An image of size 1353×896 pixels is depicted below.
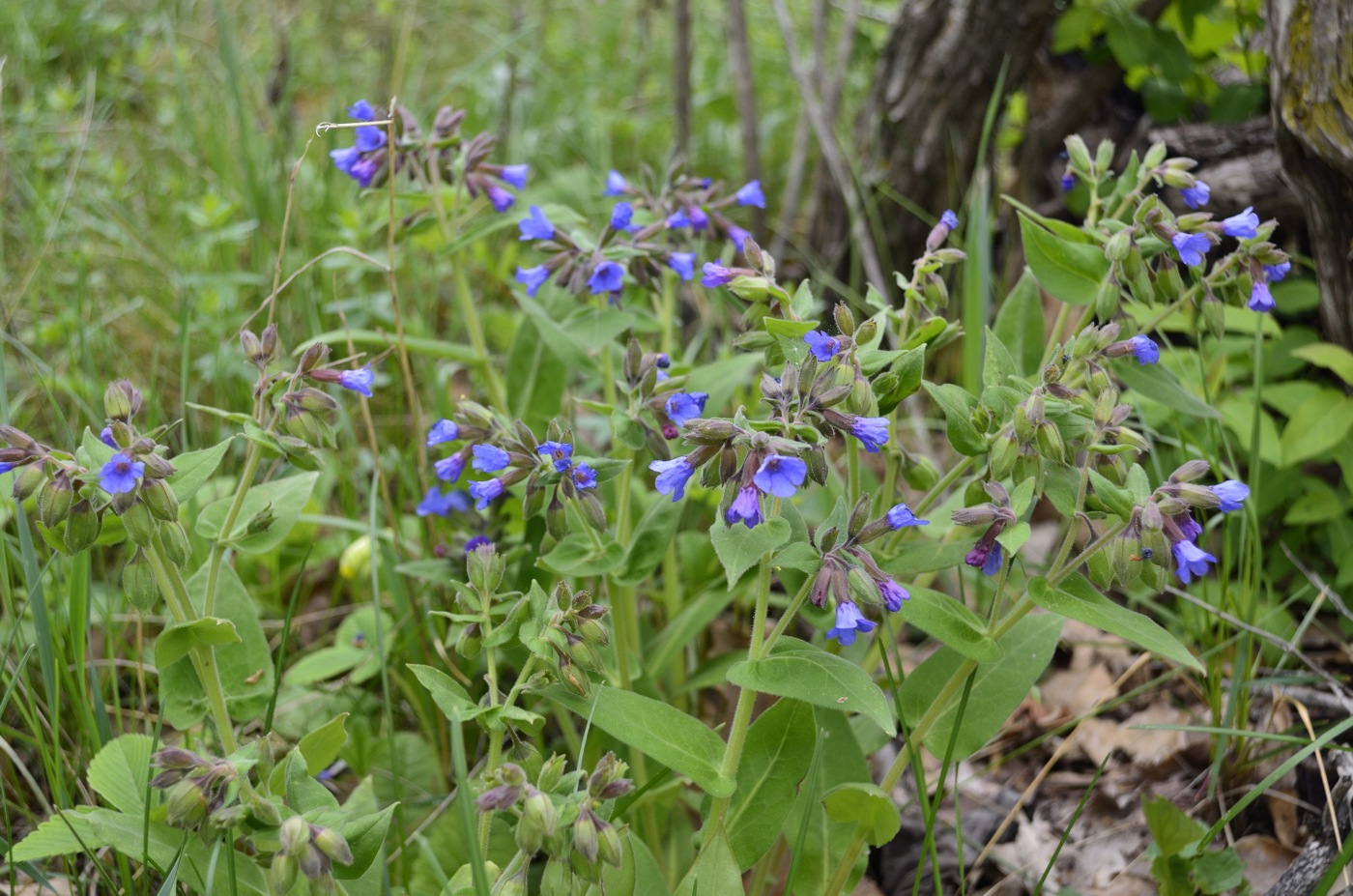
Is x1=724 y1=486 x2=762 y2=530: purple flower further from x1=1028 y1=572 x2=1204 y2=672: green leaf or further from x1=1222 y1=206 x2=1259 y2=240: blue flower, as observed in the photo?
x1=1222 y1=206 x2=1259 y2=240: blue flower

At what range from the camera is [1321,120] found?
2.28 metres

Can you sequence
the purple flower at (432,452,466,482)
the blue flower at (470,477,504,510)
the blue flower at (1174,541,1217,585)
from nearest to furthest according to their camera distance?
the blue flower at (1174,541,1217,585) → the blue flower at (470,477,504,510) → the purple flower at (432,452,466,482)

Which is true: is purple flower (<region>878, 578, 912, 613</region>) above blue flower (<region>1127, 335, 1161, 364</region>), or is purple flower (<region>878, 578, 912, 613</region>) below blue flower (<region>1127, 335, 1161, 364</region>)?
below

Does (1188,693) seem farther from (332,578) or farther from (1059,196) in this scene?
(332,578)

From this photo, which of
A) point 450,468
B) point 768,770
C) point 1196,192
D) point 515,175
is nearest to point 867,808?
point 768,770

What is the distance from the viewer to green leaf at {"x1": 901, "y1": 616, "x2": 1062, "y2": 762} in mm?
1783

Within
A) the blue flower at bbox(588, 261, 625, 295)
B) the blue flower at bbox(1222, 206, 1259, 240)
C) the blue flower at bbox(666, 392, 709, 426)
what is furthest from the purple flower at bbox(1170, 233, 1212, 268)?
the blue flower at bbox(588, 261, 625, 295)

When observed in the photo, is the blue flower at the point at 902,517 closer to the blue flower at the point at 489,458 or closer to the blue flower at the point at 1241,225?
the blue flower at the point at 489,458

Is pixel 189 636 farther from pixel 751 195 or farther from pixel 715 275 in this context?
pixel 751 195

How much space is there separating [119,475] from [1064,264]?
1.58m

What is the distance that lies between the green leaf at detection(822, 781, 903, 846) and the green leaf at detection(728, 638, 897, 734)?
20cm

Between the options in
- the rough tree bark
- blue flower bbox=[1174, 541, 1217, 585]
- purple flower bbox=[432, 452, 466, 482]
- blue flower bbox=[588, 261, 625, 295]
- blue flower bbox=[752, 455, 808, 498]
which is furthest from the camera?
the rough tree bark

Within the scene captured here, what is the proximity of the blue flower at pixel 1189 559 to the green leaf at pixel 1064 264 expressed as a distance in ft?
1.90

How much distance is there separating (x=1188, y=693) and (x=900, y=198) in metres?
1.87
